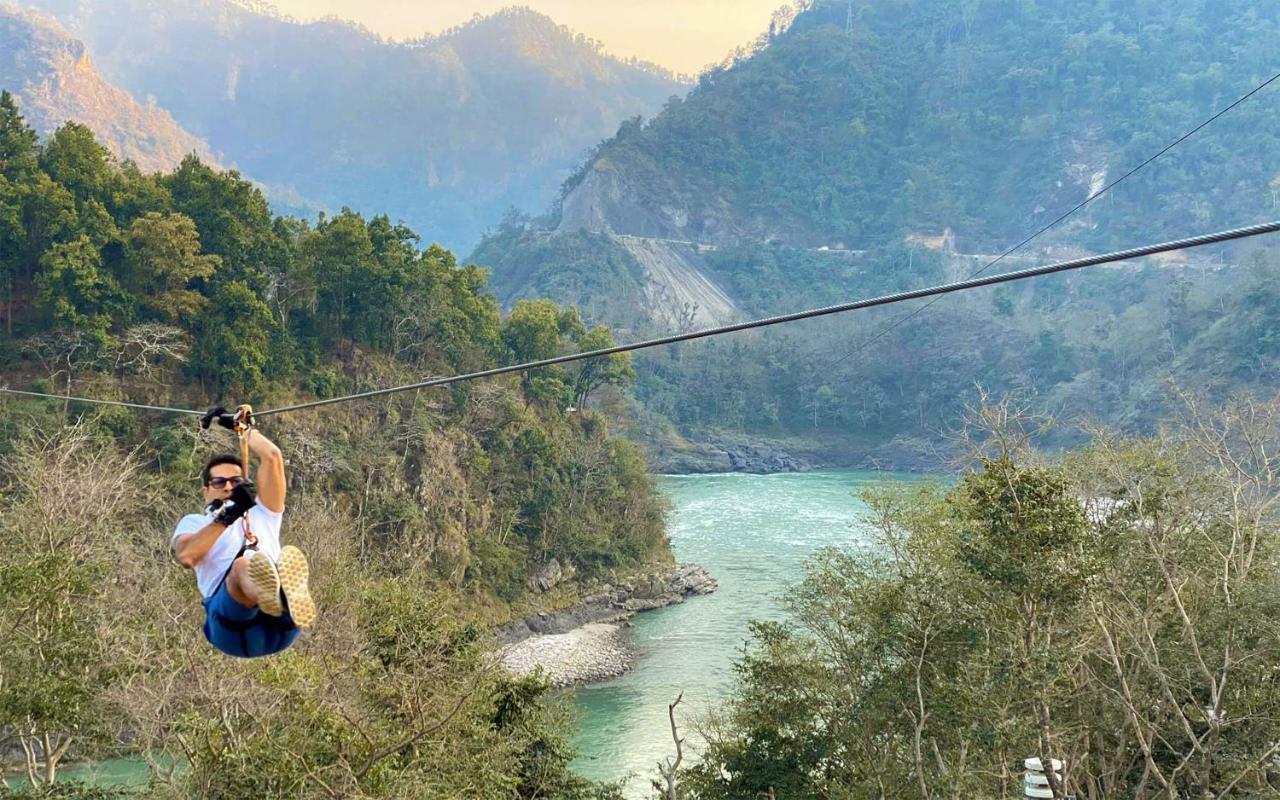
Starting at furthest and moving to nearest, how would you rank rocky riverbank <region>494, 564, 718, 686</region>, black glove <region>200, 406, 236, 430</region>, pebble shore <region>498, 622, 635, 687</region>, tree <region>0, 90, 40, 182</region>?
rocky riverbank <region>494, 564, 718, 686</region>
pebble shore <region>498, 622, 635, 687</region>
tree <region>0, 90, 40, 182</region>
black glove <region>200, 406, 236, 430</region>

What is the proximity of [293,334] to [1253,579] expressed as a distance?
16898mm

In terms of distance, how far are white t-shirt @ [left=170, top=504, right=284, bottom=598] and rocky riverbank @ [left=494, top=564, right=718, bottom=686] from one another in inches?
547

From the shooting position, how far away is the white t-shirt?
223 cm

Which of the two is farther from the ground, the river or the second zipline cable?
the second zipline cable

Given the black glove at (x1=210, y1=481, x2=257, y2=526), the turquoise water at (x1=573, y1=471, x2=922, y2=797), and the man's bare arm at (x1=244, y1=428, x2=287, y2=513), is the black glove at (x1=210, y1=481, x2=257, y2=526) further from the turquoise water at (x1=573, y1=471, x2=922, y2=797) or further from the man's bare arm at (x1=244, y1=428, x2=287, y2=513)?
the turquoise water at (x1=573, y1=471, x2=922, y2=797)

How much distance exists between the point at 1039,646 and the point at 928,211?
60720 mm

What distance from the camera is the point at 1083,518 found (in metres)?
7.93

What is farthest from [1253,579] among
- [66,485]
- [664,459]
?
[664,459]

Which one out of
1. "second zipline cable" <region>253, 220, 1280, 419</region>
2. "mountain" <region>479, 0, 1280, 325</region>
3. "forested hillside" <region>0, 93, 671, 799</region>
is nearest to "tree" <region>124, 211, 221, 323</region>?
"forested hillside" <region>0, 93, 671, 799</region>

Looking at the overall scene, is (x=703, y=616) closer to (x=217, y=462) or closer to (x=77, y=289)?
(x=77, y=289)

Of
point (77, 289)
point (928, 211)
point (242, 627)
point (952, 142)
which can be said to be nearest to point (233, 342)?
point (77, 289)

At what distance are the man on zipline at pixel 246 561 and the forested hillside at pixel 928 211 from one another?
1488 inches

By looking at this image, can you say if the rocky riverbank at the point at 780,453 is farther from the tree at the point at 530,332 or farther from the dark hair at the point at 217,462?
the dark hair at the point at 217,462

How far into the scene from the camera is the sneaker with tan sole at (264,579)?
2.11 metres
